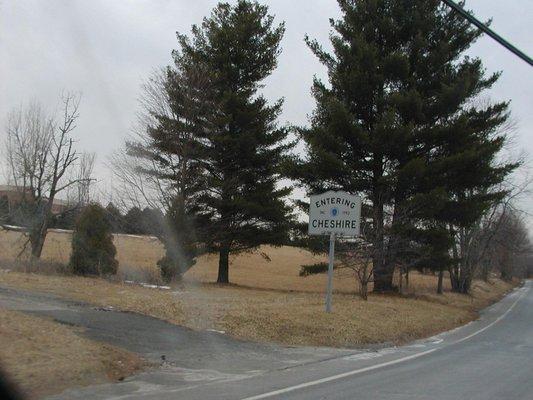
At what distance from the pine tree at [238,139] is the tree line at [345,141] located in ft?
0.24

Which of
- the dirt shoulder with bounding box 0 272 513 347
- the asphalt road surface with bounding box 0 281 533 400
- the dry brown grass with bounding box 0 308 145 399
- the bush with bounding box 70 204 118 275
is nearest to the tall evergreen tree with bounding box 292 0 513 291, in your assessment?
the dirt shoulder with bounding box 0 272 513 347

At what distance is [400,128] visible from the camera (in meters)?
27.0

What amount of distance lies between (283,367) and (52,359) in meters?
4.11

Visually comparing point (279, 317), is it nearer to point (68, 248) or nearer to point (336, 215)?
point (336, 215)

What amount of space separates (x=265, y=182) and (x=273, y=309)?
1666 centimetres

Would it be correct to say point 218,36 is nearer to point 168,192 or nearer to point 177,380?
point 168,192

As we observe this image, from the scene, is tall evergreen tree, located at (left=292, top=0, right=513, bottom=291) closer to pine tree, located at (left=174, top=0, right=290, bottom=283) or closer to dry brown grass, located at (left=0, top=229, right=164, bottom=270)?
pine tree, located at (left=174, top=0, right=290, bottom=283)

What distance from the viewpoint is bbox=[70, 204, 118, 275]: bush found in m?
26.1

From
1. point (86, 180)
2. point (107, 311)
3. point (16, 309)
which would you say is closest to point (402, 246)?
point (86, 180)

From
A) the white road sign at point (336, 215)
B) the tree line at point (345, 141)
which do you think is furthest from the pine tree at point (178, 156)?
the white road sign at point (336, 215)

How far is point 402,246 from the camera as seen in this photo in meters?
29.1

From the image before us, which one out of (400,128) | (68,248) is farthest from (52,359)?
(68,248)

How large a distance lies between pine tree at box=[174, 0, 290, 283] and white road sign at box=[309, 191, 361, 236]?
12.0 meters

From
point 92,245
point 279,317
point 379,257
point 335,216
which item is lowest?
point 279,317
